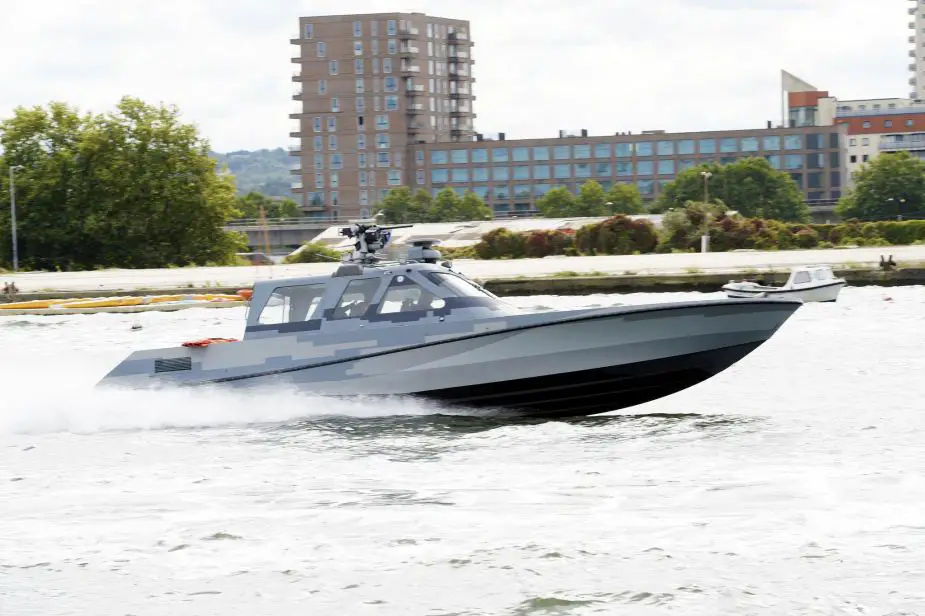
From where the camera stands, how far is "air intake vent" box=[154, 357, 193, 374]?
57.1 feet

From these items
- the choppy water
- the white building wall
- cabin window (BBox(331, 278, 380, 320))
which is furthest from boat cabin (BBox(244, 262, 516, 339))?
the white building wall

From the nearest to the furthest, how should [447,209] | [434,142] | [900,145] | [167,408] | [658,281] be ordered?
[167,408] < [658,281] < [447,209] < [434,142] < [900,145]

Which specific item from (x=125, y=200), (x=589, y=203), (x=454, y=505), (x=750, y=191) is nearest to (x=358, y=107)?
(x=589, y=203)

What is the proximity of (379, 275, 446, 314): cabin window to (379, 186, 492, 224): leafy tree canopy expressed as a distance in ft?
419

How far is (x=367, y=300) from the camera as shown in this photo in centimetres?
1669

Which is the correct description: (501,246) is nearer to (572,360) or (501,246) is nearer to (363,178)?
(572,360)

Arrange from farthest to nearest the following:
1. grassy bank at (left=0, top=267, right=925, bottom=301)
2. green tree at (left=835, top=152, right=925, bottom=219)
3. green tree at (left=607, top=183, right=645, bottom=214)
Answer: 1. green tree at (left=607, top=183, right=645, bottom=214)
2. green tree at (left=835, top=152, right=925, bottom=219)
3. grassy bank at (left=0, top=267, right=925, bottom=301)

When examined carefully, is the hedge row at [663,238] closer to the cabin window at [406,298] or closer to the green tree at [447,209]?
the cabin window at [406,298]

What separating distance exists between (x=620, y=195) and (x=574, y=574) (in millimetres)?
136998

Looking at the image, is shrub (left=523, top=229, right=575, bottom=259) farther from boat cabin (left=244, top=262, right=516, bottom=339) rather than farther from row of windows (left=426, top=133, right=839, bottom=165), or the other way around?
row of windows (left=426, top=133, right=839, bottom=165)

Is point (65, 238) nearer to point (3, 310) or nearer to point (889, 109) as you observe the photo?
point (3, 310)

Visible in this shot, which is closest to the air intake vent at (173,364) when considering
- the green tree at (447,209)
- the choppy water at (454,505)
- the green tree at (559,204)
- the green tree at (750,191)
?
the choppy water at (454,505)

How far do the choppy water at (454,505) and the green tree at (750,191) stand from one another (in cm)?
11554

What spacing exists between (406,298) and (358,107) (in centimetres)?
16645
